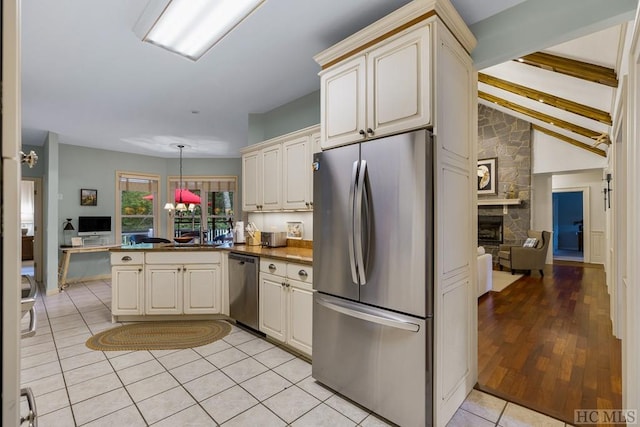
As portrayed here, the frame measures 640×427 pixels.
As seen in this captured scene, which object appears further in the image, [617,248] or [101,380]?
[617,248]

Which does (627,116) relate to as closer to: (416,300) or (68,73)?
(416,300)

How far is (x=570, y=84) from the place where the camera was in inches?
157

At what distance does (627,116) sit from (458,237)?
1094mm

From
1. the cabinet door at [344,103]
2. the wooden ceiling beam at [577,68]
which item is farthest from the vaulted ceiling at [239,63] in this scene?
the cabinet door at [344,103]

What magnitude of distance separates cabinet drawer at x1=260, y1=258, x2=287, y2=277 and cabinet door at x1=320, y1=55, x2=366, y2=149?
121 centimetres

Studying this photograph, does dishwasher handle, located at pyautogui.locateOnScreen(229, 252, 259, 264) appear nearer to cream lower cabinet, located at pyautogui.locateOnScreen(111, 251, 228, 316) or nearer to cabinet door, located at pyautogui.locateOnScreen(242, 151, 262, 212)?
cream lower cabinet, located at pyautogui.locateOnScreen(111, 251, 228, 316)

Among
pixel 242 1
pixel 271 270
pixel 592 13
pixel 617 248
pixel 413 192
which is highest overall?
pixel 242 1

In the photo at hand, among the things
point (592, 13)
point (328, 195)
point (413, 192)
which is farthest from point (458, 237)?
point (592, 13)

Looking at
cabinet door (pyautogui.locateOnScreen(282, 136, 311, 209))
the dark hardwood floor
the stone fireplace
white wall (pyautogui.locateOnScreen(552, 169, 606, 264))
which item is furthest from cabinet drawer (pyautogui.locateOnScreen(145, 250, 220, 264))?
white wall (pyautogui.locateOnScreen(552, 169, 606, 264))

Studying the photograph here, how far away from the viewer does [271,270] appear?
3074mm

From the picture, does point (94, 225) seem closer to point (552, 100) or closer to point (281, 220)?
point (281, 220)

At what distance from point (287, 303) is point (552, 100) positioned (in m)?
5.12

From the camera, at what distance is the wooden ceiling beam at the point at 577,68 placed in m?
3.06

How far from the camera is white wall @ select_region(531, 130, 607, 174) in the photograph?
6668mm
